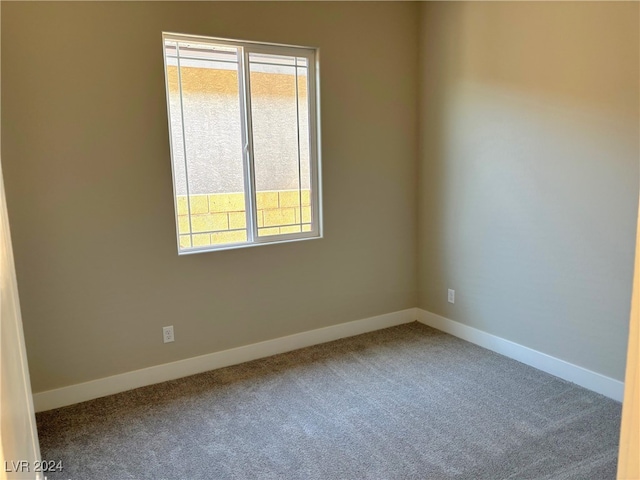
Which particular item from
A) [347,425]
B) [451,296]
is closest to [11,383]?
[347,425]

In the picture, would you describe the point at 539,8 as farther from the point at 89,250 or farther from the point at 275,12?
the point at 89,250

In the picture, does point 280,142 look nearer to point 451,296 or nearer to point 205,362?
point 205,362

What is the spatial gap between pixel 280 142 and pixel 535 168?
1.78 m

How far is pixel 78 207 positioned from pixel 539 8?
3079mm

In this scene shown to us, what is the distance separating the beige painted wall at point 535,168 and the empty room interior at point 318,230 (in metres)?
0.01

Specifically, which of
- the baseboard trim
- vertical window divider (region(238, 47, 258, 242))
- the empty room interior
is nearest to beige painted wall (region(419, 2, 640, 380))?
the empty room interior

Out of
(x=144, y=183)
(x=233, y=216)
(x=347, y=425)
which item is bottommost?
(x=347, y=425)

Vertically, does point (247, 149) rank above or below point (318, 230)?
above

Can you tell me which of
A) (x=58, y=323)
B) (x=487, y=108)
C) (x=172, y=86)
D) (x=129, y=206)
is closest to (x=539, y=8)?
(x=487, y=108)

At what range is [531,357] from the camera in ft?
9.93

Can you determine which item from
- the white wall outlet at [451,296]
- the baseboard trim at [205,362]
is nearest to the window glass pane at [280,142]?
the baseboard trim at [205,362]

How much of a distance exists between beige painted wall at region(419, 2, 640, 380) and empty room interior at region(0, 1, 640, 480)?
15 millimetres

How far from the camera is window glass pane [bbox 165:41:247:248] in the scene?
286cm

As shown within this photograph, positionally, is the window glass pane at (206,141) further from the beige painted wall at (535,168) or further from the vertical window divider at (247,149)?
the beige painted wall at (535,168)
